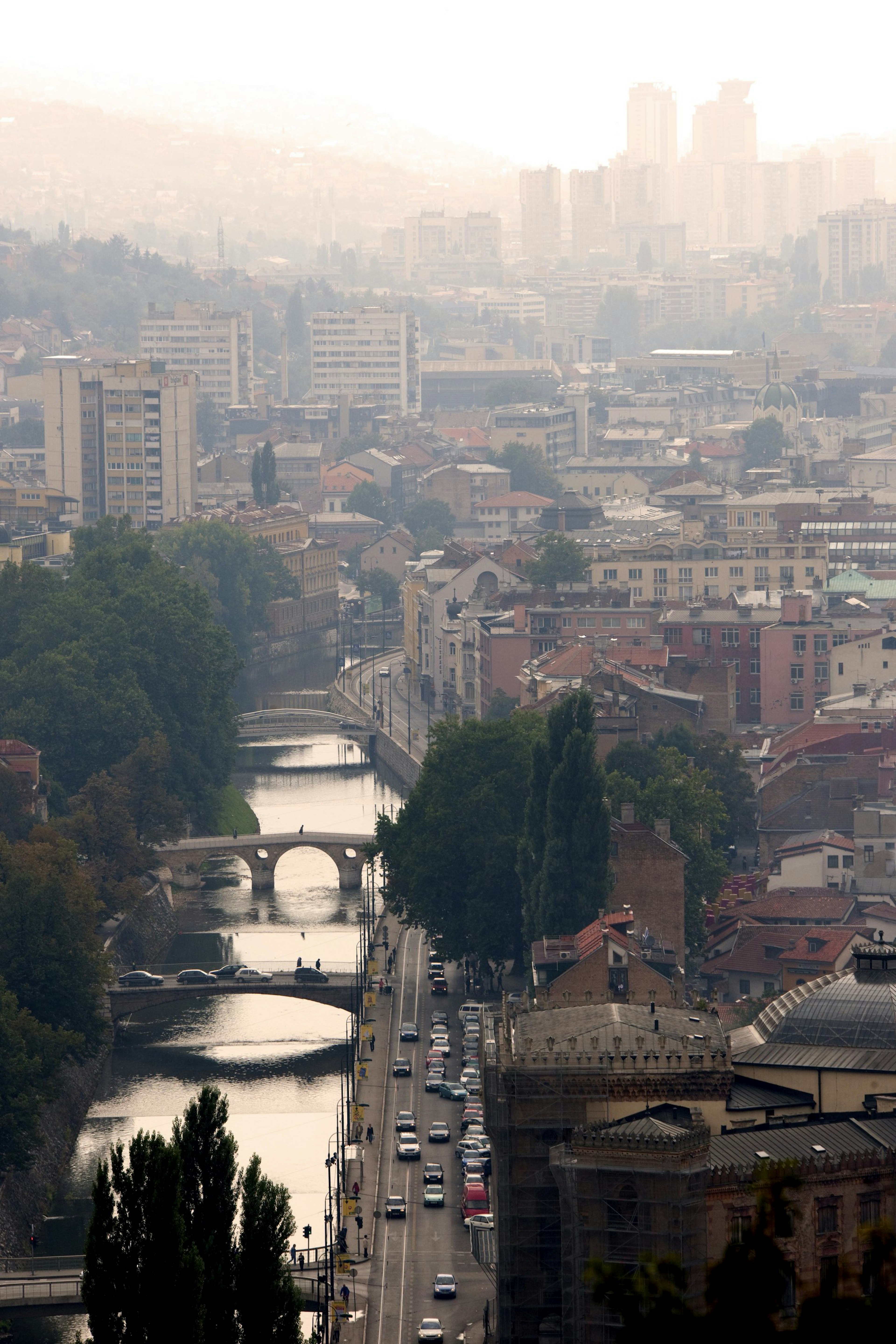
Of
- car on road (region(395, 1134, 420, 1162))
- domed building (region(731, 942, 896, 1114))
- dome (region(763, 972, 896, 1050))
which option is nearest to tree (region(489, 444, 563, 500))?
car on road (region(395, 1134, 420, 1162))

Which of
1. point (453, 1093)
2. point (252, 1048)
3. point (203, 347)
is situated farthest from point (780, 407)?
point (453, 1093)

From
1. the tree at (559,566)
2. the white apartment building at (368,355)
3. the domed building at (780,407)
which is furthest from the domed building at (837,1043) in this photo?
the white apartment building at (368,355)

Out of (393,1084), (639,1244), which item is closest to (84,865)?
(393,1084)

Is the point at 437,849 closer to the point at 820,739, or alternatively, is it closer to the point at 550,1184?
the point at 820,739

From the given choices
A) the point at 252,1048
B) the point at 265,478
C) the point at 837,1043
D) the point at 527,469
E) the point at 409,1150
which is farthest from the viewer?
the point at 527,469

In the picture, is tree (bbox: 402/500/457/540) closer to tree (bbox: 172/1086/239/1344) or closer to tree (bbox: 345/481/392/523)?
tree (bbox: 345/481/392/523)

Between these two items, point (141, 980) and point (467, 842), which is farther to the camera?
point (141, 980)

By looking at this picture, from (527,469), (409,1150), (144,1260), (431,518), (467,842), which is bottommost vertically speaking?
(409,1150)

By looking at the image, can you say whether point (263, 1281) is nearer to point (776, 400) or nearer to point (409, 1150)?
point (409, 1150)
